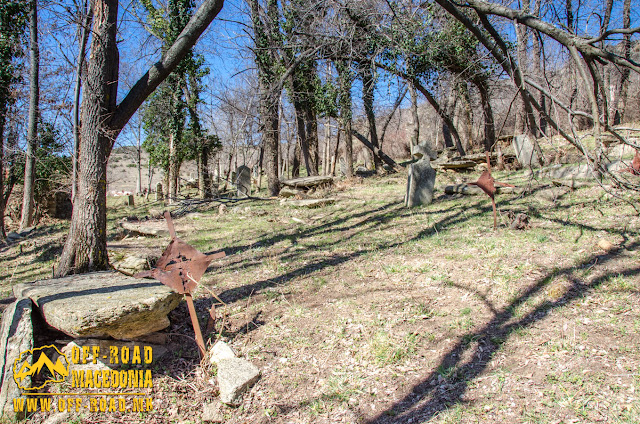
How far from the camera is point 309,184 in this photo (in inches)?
466

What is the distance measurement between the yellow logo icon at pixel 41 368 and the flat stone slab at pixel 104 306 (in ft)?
0.94

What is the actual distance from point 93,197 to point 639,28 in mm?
5510

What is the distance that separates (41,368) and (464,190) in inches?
305

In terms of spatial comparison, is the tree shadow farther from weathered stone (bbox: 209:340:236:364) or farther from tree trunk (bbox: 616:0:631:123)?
tree trunk (bbox: 616:0:631:123)

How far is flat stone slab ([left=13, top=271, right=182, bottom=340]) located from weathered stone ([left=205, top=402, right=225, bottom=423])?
0.86m

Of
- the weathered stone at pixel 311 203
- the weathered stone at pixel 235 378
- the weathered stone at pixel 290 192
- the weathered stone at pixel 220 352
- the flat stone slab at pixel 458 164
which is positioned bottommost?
the weathered stone at pixel 235 378

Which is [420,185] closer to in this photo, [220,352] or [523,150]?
[523,150]

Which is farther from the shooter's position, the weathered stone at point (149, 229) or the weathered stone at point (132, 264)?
the weathered stone at point (149, 229)

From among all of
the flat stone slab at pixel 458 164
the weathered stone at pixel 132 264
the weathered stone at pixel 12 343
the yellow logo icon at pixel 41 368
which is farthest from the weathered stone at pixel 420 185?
the weathered stone at pixel 12 343

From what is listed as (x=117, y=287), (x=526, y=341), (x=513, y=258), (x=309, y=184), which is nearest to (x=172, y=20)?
(x=309, y=184)

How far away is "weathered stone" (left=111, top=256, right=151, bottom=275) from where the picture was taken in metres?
5.24

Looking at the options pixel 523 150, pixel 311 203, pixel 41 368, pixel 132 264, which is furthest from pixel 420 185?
pixel 41 368

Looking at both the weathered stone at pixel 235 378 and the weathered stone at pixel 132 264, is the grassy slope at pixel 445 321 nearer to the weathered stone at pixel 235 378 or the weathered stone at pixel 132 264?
the weathered stone at pixel 235 378

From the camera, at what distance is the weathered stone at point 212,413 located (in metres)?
3.06
